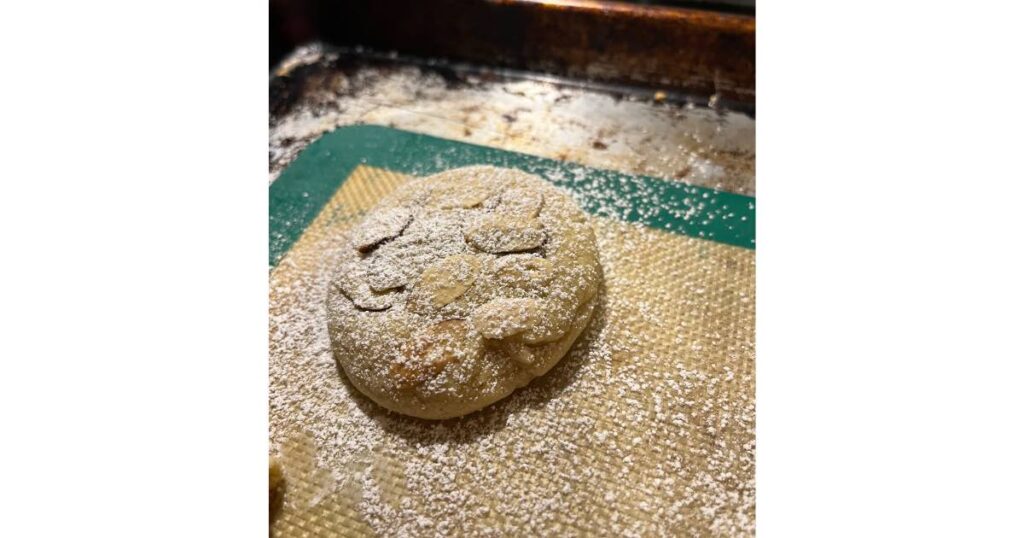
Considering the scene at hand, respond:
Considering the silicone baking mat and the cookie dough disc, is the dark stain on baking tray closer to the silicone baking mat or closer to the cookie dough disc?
the silicone baking mat

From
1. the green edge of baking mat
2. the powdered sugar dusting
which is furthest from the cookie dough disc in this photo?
the green edge of baking mat

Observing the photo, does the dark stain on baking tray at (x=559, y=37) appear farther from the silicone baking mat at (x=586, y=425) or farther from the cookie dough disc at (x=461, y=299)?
the cookie dough disc at (x=461, y=299)

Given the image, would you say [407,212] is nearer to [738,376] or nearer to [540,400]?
[540,400]

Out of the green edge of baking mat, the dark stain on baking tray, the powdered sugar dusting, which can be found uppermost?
the dark stain on baking tray

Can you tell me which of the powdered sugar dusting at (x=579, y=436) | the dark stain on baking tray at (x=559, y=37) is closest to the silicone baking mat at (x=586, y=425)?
the powdered sugar dusting at (x=579, y=436)

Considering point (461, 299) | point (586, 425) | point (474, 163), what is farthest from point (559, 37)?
point (586, 425)

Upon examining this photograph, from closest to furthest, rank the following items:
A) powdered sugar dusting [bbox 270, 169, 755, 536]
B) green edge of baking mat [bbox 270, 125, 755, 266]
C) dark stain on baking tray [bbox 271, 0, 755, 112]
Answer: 1. powdered sugar dusting [bbox 270, 169, 755, 536]
2. green edge of baking mat [bbox 270, 125, 755, 266]
3. dark stain on baking tray [bbox 271, 0, 755, 112]
